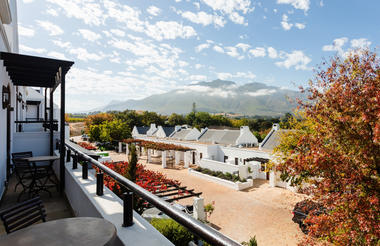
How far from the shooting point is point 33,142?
28.0 ft

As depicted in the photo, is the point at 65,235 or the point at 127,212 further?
the point at 127,212

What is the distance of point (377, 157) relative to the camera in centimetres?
459

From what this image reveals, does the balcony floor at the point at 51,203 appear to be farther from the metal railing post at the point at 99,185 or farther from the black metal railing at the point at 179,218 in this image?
the black metal railing at the point at 179,218

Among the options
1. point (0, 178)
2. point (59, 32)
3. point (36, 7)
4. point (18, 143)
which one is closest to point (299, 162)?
point (0, 178)

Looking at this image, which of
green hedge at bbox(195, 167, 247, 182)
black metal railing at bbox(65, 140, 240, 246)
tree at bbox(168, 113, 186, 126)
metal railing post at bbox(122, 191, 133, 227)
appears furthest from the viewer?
tree at bbox(168, 113, 186, 126)

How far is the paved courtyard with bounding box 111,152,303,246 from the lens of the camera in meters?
9.80

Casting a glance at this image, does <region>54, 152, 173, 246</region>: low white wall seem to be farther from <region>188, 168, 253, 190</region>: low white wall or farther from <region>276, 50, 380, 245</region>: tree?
<region>188, 168, 253, 190</region>: low white wall

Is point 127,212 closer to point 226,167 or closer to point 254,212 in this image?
point 254,212

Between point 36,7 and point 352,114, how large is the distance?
9.26m

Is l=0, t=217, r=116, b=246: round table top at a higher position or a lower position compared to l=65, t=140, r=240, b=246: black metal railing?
lower

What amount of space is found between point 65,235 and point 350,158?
17.6 feet

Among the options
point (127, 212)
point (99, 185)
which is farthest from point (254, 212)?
point (127, 212)

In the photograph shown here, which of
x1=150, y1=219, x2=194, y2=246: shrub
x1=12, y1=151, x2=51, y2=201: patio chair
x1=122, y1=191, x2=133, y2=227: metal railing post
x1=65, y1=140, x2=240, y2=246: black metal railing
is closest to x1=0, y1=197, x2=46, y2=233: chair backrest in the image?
x1=65, y1=140, x2=240, y2=246: black metal railing

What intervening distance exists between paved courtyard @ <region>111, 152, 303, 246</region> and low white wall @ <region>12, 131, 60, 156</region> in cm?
824
